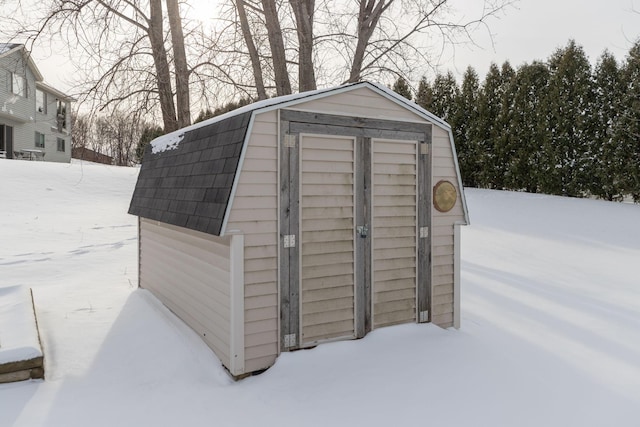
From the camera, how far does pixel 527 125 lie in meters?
16.0

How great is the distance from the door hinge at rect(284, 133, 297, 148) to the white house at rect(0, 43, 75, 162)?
2081cm

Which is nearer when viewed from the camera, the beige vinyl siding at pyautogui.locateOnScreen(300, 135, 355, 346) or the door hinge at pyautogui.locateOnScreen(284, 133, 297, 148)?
the door hinge at pyautogui.locateOnScreen(284, 133, 297, 148)

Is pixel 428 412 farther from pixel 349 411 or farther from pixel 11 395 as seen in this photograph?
pixel 11 395

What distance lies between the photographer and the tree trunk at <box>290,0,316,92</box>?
9.67 metres

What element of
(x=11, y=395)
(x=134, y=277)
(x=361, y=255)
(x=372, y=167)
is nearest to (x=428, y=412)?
(x=361, y=255)

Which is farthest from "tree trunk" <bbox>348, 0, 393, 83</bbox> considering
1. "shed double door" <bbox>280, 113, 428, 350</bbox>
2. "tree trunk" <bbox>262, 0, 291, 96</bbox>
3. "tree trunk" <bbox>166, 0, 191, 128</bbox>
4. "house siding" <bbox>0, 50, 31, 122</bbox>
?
"house siding" <bbox>0, 50, 31, 122</bbox>

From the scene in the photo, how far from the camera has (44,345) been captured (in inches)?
176

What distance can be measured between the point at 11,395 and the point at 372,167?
3888 millimetres

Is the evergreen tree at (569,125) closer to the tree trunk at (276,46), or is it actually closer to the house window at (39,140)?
the tree trunk at (276,46)

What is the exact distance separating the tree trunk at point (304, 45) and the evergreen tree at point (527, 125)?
1014cm

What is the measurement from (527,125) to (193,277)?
15.2 metres

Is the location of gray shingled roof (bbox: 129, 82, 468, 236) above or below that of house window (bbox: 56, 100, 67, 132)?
below

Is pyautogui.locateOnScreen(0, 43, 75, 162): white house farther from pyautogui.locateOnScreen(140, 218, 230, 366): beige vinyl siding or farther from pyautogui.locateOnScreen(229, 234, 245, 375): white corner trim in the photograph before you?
pyautogui.locateOnScreen(229, 234, 245, 375): white corner trim

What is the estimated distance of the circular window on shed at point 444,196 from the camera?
5.00 metres
